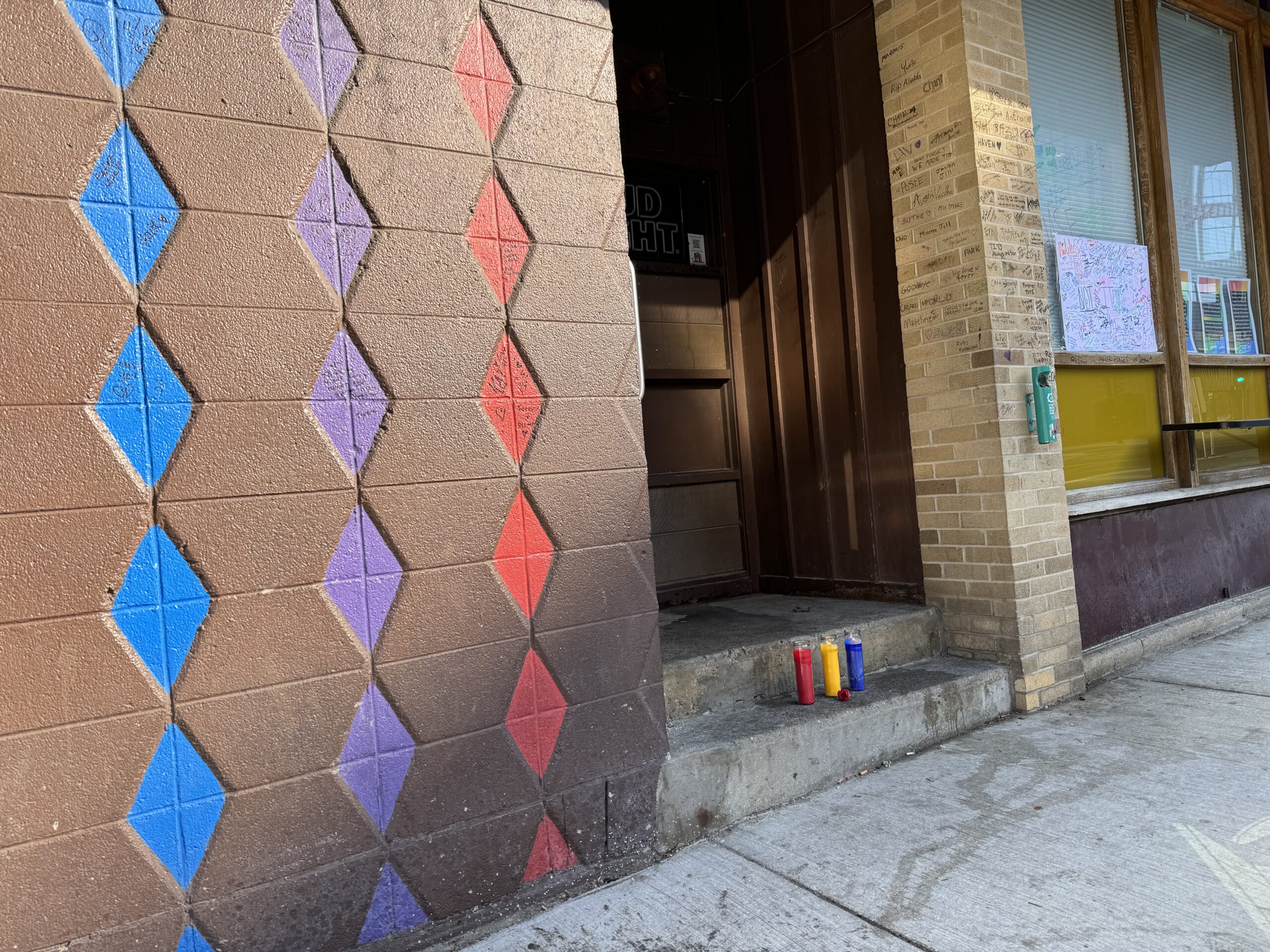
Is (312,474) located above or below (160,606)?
above

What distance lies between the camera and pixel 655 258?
5.00m

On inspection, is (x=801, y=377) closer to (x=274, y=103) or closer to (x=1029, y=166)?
(x=1029, y=166)

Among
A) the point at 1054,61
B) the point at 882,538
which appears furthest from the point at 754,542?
the point at 1054,61

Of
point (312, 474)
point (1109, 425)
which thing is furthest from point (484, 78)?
point (1109, 425)

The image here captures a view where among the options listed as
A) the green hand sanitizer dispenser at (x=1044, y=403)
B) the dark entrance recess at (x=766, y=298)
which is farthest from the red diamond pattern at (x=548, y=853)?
the green hand sanitizer dispenser at (x=1044, y=403)

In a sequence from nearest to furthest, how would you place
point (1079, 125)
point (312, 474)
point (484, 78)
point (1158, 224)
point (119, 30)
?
point (119, 30), point (312, 474), point (484, 78), point (1079, 125), point (1158, 224)

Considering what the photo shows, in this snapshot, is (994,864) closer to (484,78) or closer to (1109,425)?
(484,78)

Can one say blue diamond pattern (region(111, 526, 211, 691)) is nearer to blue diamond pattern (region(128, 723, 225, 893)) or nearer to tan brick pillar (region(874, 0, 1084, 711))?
blue diamond pattern (region(128, 723, 225, 893))

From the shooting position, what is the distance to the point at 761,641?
3.75 m

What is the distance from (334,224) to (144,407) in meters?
0.69

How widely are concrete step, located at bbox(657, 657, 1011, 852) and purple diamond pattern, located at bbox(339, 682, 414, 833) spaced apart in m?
0.94

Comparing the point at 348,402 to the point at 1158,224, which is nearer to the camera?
the point at 348,402

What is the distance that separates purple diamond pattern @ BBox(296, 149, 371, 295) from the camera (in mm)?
2318

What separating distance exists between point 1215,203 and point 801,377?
140 inches
